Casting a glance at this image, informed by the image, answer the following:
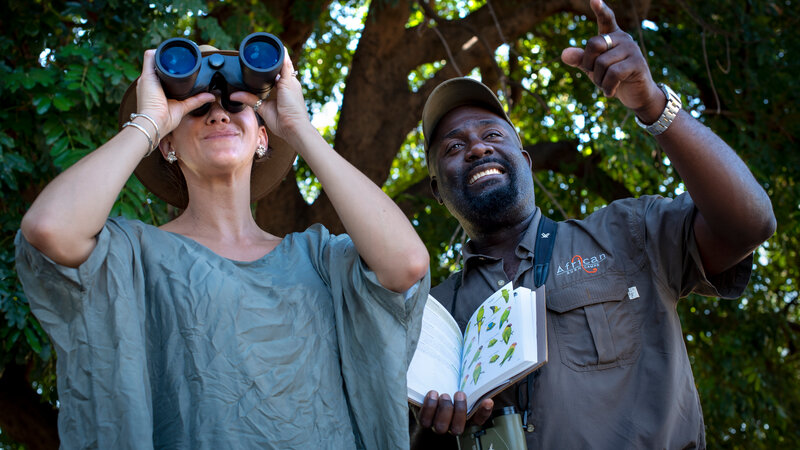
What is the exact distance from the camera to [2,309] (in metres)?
3.67

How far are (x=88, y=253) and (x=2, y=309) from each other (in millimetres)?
2068

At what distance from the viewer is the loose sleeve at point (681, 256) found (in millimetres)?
2613

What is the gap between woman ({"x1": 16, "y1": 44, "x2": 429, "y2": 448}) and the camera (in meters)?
1.87

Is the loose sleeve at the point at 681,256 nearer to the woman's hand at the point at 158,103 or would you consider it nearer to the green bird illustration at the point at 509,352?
the green bird illustration at the point at 509,352

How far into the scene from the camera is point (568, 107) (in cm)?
684

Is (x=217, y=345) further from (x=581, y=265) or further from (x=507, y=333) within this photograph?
(x=581, y=265)

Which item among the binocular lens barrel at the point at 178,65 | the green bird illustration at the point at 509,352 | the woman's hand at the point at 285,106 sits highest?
the binocular lens barrel at the point at 178,65

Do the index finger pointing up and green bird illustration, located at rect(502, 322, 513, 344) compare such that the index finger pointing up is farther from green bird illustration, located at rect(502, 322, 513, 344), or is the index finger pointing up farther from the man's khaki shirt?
green bird illustration, located at rect(502, 322, 513, 344)

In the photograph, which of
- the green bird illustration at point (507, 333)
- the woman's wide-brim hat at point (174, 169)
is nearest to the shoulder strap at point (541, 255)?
the green bird illustration at point (507, 333)

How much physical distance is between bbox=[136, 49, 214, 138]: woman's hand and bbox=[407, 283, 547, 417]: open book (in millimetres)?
882

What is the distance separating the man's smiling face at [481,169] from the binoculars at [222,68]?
1022 mm

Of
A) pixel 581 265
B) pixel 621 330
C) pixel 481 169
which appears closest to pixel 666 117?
pixel 581 265

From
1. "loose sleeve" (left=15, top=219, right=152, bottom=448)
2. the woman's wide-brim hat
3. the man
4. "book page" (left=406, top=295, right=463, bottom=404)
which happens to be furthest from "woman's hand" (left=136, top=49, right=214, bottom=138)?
the man

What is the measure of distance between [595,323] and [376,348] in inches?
34.1
